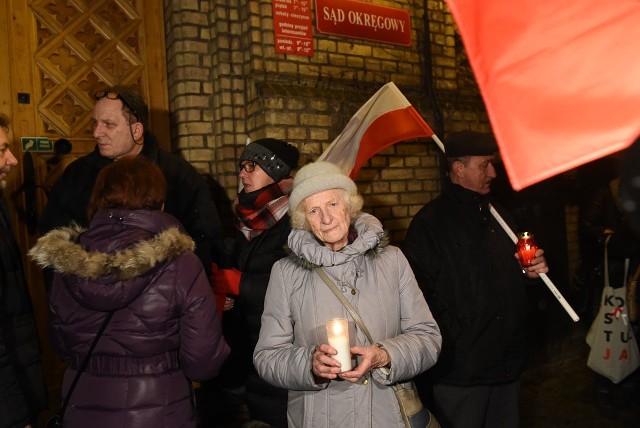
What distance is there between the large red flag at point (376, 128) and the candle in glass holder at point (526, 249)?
99cm

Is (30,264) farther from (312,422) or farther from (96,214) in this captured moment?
(312,422)

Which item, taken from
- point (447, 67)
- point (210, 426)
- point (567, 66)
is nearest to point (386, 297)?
point (567, 66)

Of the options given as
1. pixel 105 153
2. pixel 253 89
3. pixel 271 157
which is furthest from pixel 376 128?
pixel 105 153

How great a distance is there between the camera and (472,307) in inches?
123

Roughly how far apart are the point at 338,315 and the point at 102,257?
976 millimetres

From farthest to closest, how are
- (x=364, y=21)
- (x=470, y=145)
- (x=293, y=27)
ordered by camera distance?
(x=364, y=21) < (x=293, y=27) < (x=470, y=145)

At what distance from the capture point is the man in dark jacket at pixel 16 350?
226 cm

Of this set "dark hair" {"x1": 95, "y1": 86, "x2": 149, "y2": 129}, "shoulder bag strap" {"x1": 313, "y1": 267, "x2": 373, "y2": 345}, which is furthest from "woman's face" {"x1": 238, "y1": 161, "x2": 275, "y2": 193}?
"shoulder bag strap" {"x1": 313, "y1": 267, "x2": 373, "y2": 345}

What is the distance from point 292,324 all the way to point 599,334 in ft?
12.1

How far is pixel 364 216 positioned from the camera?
2508 mm

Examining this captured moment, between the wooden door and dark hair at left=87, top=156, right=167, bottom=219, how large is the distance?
2012 millimetres

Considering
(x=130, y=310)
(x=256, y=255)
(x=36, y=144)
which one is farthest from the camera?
(x=36, y=144)

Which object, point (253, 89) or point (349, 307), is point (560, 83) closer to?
point (349, 307)

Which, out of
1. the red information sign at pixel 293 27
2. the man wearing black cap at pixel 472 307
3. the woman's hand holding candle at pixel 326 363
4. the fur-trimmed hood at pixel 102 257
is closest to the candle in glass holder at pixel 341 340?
the woman's hand holding candle at pixel 326 363
